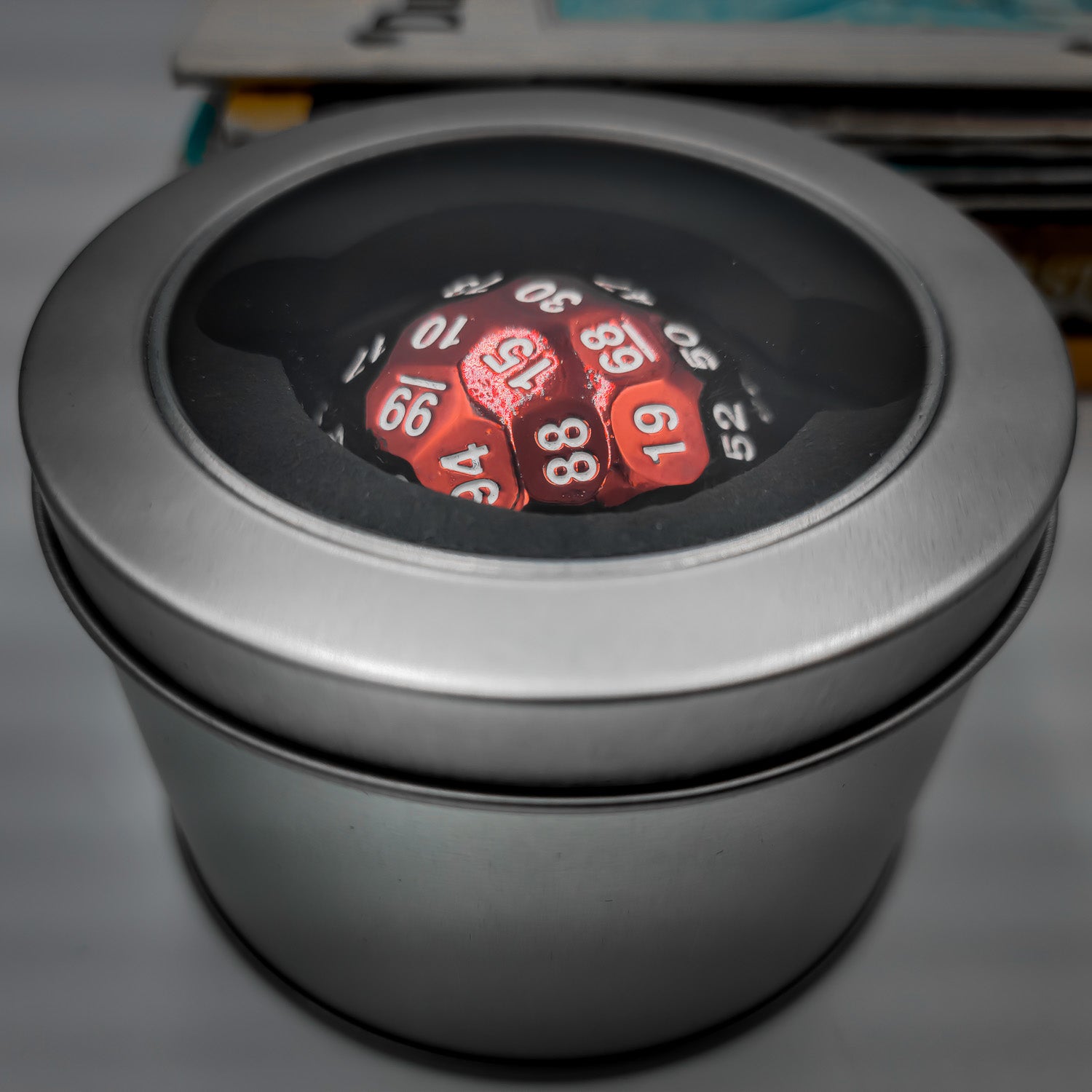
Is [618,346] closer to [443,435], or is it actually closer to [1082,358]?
[443,435]

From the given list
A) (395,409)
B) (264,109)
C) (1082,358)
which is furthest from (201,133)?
(1082,358)

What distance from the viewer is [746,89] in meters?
0.93

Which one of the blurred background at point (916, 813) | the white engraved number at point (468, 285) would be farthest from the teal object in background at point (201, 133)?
Result: the white engraved number at point (468, 285)

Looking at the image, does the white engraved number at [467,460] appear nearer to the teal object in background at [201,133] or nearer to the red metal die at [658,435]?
the red metal die at [658,435]

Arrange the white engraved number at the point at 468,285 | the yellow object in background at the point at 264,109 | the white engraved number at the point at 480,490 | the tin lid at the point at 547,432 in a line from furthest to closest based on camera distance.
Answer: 1. the yellow object in background at the point at 264,109
2. the white engraved number at the point at 468,285
3. the white engraved number at the point at 480,490
4. the tin lid at the point at 547,432

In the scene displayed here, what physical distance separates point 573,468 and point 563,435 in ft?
0.07

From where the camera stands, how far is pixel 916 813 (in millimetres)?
758

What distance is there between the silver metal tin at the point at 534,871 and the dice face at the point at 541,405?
0.52 feet

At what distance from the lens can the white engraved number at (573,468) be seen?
556mm

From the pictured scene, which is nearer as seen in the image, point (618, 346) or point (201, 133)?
point (618, 346)

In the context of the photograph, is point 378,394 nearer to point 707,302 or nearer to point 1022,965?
point 707,302

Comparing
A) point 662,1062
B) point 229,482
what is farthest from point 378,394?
point 662,1062

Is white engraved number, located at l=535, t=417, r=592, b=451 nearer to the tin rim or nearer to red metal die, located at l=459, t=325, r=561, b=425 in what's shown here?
red metal die, located at l=459, t=325, r=561, b=425

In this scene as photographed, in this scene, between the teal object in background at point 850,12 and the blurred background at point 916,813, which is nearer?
the blurred background at point 916,813
